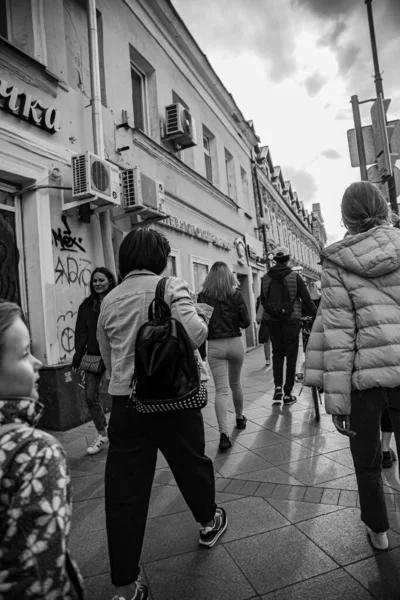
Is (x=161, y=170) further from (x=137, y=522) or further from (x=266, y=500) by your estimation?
(x=137, y=522)

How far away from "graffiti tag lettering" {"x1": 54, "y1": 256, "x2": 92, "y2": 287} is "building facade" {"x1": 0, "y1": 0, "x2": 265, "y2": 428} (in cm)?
1

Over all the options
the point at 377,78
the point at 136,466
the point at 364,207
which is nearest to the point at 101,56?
the point at 377,78

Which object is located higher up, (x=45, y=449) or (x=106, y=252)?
(x=106, y=252)

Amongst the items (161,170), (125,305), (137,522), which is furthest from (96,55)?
(137,522)

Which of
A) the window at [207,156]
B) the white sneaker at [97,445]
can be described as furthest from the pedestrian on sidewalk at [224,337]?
the window at [207,156]

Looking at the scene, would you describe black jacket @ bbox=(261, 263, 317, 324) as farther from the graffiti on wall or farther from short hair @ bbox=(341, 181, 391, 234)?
short hair @ bbox=(341, 181, 391, 234)

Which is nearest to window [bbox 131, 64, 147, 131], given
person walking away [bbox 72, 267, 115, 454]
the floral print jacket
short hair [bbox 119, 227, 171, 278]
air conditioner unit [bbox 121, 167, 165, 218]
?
air conditioner unit [bbox 121, 167, 165, 218]

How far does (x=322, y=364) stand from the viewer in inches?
85.7

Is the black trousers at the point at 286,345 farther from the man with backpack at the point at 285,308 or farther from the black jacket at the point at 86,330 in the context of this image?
the black jacket at the point at 86,330

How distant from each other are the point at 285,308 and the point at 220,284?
125 cm

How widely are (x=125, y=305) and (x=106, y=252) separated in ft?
14.4

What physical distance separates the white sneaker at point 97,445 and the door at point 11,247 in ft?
6.31

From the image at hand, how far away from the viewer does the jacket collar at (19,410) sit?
0.98 meters

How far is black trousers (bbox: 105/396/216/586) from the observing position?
184 cm
